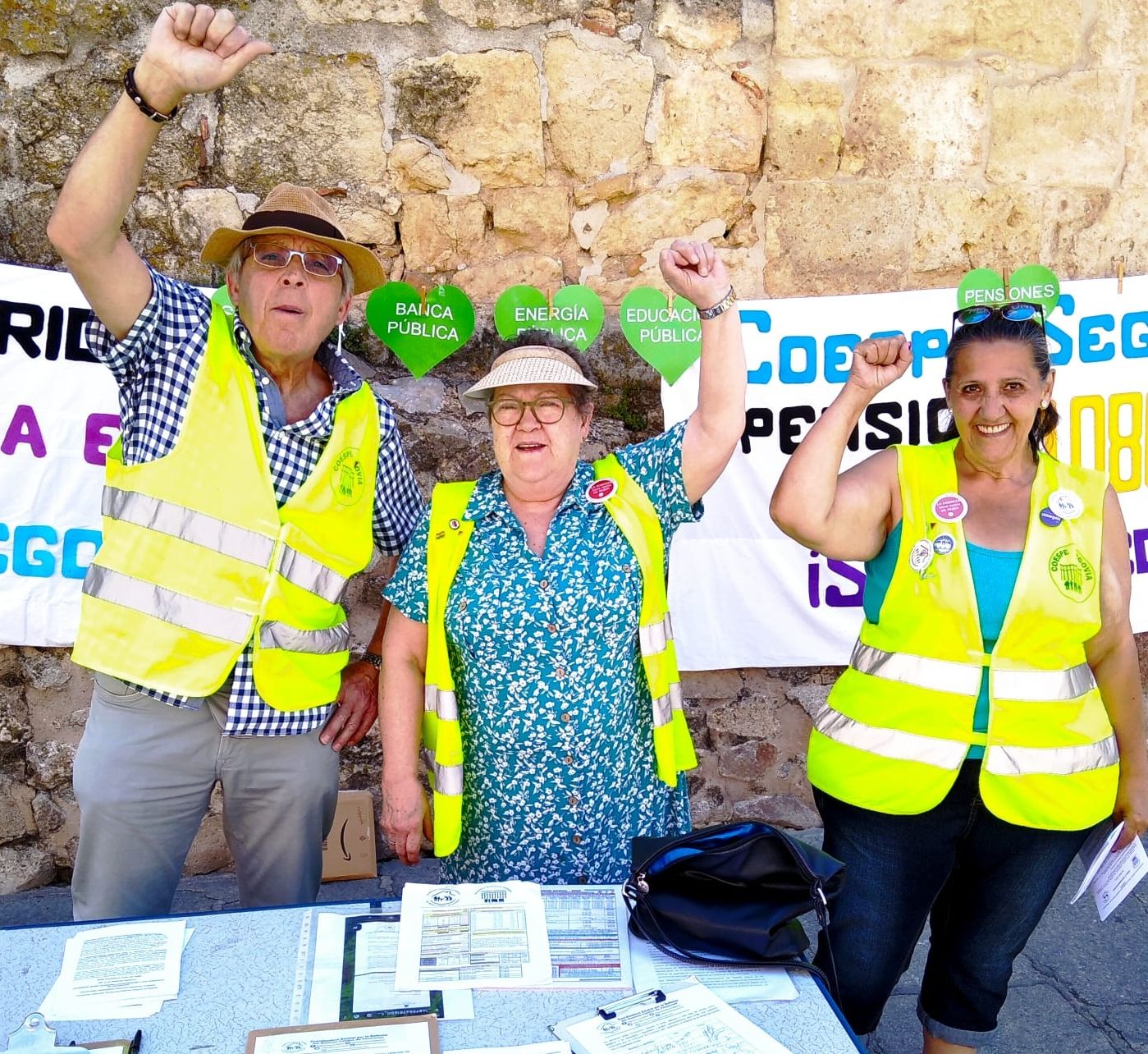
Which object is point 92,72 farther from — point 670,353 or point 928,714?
point 928,714

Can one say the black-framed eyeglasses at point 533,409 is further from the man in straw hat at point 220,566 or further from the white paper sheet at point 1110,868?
the white paper sheet at point 1110,868

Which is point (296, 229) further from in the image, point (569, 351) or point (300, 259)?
point (569, 351)

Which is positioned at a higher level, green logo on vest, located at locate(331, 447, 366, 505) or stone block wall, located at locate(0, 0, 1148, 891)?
stone block wall, located at locate(0, 0, 1148, 891)

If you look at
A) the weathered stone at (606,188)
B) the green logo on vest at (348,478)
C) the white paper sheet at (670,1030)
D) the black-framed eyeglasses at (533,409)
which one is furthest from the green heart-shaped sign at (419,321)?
the white paper sheet at (670,1030)

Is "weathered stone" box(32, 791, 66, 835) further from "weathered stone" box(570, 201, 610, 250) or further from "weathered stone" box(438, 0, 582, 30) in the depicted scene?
"weathered stone" box(438, 0, 582, 30)

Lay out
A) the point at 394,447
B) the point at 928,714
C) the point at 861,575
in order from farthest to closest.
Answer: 1. the point at 861,575
2. the point at 394,447
3. the point at 928,714

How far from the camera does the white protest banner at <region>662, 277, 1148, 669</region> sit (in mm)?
3328

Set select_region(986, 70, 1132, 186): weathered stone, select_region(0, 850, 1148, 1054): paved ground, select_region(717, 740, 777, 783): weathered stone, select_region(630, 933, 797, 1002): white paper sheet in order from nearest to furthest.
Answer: select_region(630, 933, 797, 1002): white paper sheet, select_region(0, 850, 1148, 1054): paved ground, select_region(986, 70, 1132, 186): weathered stone, select_region(717, 740, 777, 783): weathered stone

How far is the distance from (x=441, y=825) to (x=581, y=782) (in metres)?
0.32

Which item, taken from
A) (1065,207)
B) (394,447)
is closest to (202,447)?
(394,447)

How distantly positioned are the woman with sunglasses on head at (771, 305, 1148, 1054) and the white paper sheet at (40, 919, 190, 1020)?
1.28 m

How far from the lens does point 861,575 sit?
336 cm

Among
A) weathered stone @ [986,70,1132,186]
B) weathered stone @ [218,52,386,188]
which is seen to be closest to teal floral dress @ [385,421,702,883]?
weathered stone @ [218,52,386,188]

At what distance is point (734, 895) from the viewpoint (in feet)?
5.48
